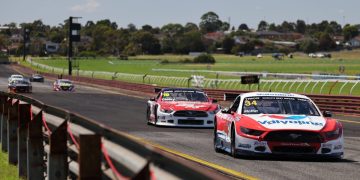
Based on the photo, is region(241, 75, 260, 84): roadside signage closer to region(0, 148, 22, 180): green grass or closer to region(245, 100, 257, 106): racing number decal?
region(245, 100, 257, 106): racing number decal

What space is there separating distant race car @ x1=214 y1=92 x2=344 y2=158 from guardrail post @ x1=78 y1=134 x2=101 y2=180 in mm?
7637

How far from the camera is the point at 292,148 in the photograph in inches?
515

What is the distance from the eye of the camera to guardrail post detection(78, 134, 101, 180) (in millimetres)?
5734

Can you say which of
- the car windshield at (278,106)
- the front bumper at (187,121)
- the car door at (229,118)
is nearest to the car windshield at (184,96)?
the front bumper at (187,121)

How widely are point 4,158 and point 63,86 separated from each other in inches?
1922

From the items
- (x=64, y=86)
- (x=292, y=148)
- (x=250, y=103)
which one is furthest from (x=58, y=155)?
(x=64, y=86)

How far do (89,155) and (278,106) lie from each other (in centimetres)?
905

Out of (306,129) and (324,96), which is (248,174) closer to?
(306,129)

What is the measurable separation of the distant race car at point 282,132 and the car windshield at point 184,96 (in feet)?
28.7

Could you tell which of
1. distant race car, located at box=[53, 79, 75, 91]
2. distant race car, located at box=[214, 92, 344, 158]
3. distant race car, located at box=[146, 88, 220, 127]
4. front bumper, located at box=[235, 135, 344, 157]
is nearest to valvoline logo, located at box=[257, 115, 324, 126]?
distant race car, located at box=[214, 92, 344, 158]

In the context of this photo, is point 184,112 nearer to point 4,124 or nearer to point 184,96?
point 184,96

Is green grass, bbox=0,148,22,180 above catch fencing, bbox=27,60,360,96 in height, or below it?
above

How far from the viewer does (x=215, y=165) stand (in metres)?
12.6

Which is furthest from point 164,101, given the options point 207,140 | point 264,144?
point 264,144
